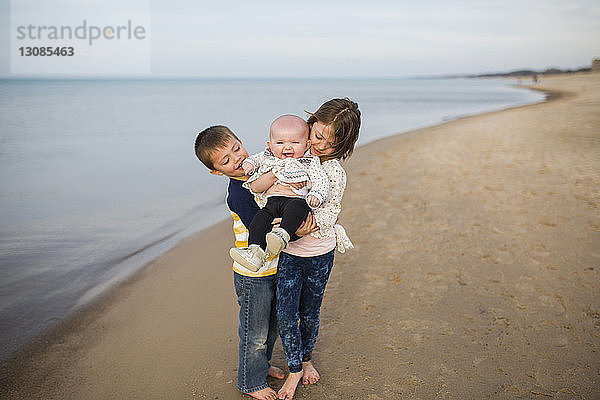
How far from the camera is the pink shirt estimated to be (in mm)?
2467

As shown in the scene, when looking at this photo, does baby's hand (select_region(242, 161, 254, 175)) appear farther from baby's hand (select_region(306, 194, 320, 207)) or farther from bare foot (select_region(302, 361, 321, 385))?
bare foot (select_region(302, 361, 321, 385))

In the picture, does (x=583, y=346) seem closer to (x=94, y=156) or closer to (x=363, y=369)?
(x=363, y=369)

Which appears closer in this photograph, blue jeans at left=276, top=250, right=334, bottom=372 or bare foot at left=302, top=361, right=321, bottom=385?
blue jeans at left=276, top=250, right=334, bottom=372

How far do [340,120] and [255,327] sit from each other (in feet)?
4.14

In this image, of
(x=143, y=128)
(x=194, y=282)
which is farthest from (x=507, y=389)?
(x=143, y=128)

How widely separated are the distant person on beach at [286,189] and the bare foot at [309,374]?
3.13 ft

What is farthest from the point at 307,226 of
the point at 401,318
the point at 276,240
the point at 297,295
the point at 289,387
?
the point at 401,318

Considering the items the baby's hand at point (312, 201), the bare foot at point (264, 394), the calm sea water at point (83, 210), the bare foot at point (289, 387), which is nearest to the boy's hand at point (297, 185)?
the baby's hand at point (312, 201)

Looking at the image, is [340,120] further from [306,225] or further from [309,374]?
[309,374]

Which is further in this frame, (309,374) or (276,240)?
(309,374)

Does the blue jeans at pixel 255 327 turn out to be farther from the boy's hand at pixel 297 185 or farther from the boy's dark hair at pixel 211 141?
the boy's dark hair at pixel 211 141

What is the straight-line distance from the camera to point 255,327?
8.40ft

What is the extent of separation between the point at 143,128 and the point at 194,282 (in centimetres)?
1513

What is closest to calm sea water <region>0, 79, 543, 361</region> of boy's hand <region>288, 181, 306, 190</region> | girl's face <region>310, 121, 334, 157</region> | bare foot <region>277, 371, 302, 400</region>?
bare foot <region>277, 371, 302, 400</region>
